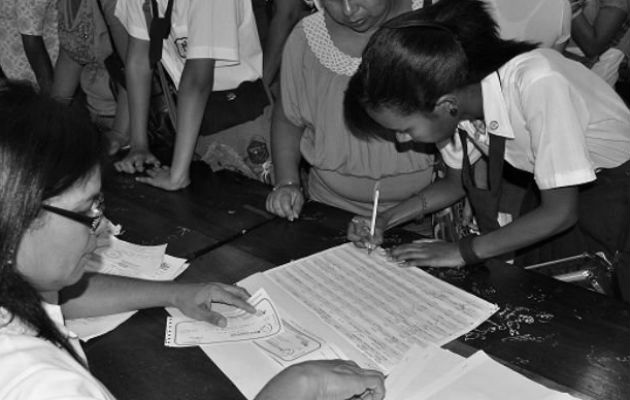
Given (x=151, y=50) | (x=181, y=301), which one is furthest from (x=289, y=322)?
(x=151, y=50)

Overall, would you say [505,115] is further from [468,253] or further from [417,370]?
[417,370]

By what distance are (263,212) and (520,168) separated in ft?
2.15

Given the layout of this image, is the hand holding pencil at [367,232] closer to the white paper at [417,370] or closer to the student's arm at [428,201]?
the student's arm at [428,201]

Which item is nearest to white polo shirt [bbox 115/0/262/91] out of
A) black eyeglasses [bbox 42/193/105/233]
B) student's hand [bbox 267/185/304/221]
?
student's hand [bbox 267/185/304/221]

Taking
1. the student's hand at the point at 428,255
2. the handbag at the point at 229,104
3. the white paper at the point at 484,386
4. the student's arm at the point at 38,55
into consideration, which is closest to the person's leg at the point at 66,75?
the student's arm at the point at 38,55

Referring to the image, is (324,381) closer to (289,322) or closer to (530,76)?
(289,322)

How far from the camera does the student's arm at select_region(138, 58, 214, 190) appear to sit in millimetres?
1951

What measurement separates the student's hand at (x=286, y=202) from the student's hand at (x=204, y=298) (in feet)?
1.34

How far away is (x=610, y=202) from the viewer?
5.18ft

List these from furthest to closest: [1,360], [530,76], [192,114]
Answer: [192,114] < [530,76] < [1,360]

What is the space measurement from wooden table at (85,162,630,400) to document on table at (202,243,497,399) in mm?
35

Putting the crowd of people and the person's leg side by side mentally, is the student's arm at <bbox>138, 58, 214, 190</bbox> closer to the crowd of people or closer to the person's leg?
the crowd of people

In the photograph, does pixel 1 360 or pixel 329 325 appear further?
pixel 329 325

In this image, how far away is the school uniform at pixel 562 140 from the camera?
53.6 inches
